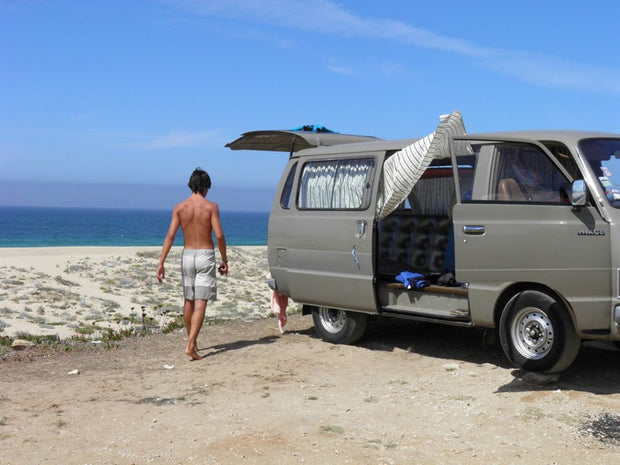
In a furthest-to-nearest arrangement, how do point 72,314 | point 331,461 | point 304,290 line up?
point 72,314 → point 304,290 → point 331,461

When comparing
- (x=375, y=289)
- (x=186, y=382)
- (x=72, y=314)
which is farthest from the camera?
(x=72, y=314)

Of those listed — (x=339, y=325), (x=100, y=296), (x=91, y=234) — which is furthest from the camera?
(x=91, y=234)

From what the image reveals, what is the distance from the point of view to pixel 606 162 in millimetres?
7246

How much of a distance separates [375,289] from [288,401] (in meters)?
2.12

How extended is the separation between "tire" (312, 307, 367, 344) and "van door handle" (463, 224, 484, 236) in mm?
2228

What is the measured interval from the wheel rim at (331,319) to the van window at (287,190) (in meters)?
1.39

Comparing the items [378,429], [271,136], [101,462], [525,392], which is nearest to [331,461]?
[378,429]

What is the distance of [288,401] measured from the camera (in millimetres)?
7148

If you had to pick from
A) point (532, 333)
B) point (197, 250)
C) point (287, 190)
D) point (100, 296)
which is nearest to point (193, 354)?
point (197, 250)

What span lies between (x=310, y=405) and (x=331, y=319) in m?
2.94

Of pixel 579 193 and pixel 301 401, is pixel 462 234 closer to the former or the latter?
pixel 579 193

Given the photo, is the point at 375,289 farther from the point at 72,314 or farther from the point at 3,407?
the point at 72,314

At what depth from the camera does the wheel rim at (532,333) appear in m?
7.18

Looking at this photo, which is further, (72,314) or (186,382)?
(72,314)
